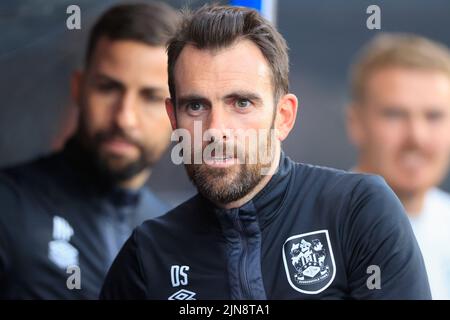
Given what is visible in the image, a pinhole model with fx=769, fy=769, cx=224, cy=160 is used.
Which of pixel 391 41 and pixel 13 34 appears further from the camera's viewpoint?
pixel 13 34

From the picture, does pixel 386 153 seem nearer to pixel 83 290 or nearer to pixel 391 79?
Answer: pixel 391 79

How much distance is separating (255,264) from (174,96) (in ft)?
1.58

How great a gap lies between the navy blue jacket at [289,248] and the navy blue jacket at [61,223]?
0.83 metres

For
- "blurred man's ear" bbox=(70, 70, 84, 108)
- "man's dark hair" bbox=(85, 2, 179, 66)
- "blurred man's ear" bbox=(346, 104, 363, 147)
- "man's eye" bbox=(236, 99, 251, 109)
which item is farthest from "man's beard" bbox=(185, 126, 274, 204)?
"blurred man's ear" bbox=(70, 70, 84, 108)

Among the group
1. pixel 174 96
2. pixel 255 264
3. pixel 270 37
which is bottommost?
pixel 255 264

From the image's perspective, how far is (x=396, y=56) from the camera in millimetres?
2727

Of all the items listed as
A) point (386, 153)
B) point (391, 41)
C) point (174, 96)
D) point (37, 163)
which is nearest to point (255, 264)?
point (174, 96)

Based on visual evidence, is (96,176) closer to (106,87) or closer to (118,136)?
(118,136)

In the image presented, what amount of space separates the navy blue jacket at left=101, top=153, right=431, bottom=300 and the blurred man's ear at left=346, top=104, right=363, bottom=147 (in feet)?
2.49

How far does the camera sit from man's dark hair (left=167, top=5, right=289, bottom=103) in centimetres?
191

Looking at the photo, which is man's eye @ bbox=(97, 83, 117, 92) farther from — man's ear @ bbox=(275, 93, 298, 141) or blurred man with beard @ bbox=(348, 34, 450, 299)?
man's ear @ bbox=(275, 93, 298, 141)

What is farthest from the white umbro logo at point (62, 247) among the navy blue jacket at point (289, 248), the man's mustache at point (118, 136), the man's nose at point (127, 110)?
the navy blue jacket at point (289, 248)

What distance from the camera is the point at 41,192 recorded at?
9.58ft

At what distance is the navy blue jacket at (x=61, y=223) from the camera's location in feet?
9.15
